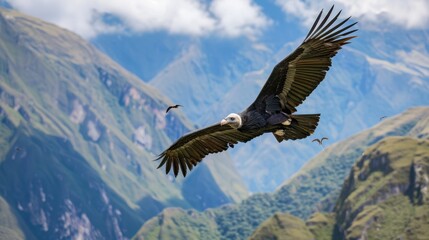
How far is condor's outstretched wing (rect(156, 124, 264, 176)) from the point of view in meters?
25.9

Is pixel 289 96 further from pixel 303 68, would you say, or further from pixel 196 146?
pixel 196 146

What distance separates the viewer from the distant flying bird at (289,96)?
2388 cm

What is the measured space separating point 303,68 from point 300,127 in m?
1.98

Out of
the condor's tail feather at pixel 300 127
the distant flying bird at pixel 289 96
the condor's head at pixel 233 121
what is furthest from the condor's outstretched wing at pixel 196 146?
Result: the condor's head at pixel 233 121

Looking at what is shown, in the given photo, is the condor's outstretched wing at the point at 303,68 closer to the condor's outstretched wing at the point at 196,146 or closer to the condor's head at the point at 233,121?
the condor's head at the point at 233,121

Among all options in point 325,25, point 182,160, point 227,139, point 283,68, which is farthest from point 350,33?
point 182,160

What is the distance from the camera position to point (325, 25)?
23.7 meters

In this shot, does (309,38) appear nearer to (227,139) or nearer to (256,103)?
(256,103)

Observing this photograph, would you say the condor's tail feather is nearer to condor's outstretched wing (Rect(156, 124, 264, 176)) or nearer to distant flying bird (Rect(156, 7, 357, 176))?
distant flying bird (Rect(156, 7, 357, 176))

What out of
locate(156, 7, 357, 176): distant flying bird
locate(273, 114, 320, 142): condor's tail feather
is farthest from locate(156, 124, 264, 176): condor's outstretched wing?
locate(273, 114, 320, 142): condor's tail feather

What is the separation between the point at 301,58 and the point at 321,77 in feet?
2.86

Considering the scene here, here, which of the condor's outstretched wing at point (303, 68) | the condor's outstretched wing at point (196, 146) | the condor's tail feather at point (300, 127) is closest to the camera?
the condor's outstretched wing at point (303, 68)

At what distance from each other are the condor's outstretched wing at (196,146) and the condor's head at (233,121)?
167 cm

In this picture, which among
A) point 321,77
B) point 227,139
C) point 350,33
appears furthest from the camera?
point 227,139
